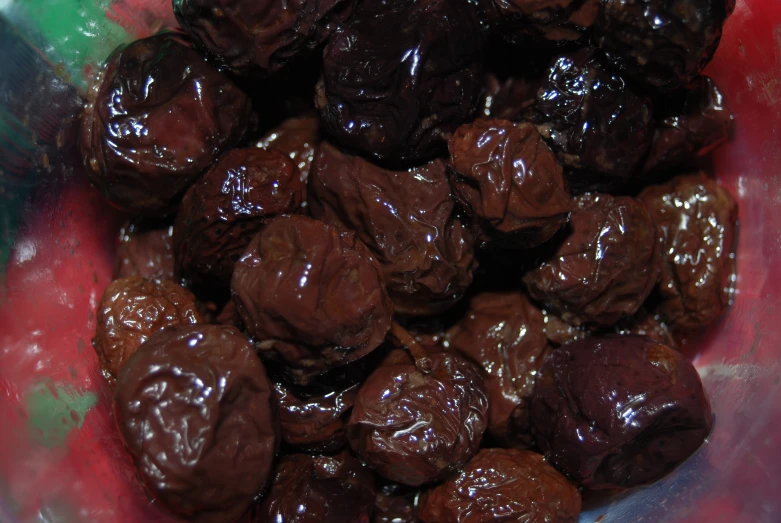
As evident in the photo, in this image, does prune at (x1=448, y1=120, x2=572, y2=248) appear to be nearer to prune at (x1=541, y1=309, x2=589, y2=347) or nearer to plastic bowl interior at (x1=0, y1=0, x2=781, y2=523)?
prune at (x1=541, y1=309, x2=589, y2=347)

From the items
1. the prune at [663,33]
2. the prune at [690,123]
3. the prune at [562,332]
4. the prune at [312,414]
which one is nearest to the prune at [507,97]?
the prune at [663,33]

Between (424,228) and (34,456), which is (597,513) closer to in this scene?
(424,228)

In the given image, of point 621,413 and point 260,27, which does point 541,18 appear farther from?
point 621,413

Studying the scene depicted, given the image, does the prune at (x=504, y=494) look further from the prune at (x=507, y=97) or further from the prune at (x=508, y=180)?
the prune at (x=507, y=97)

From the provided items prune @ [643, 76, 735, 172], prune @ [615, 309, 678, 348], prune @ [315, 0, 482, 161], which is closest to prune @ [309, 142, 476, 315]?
prune @ [315, 0, 482, 161]

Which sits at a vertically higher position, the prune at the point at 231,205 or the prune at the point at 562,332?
the prune at the point at 231,205

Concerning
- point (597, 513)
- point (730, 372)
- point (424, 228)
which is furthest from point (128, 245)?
point (730, 372)

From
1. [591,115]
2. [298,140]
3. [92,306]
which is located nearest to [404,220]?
[298,140]
